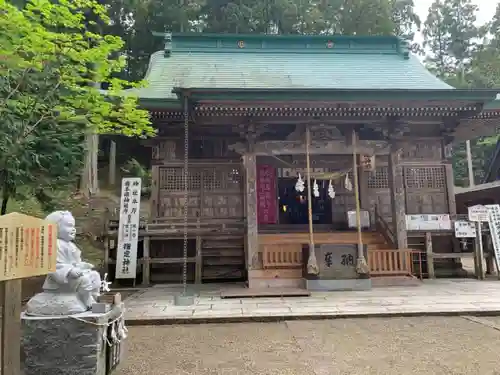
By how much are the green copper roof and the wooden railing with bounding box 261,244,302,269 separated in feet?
17.3

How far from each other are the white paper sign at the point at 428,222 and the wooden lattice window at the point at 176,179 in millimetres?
6430

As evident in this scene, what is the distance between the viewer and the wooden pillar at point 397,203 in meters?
9.98

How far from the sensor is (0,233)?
101 inches

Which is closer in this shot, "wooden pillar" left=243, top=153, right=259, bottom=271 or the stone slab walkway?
the stone slab walkway

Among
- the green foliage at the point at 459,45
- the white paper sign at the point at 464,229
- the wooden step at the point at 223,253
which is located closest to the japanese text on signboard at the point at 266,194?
the wooden step at the point at 223,253

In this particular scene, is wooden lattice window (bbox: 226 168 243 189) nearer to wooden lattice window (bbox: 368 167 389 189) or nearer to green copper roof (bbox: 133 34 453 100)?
green copper roof (bbox: 133 34 453 100)

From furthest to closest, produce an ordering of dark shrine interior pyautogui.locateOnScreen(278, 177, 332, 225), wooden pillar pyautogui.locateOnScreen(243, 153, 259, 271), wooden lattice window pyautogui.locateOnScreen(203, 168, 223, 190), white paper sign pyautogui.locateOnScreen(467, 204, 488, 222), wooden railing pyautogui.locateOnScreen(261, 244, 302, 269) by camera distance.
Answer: dark shrine interior pyautogui.locateOnScreen(278, 177, 332, 225), wooden lattice window pyautogui.locateOnScreen(203, 168, 223, 190), white paper sign pyautogui.locateOnScreen(467, 204, 488, 222), wooden pillar pyautogui.locateOnScreen(243, 153, 259, 271), wooden railing pyautogui.locateOnScreen(261, 244, 302, 269)

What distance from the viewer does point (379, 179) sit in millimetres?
12109

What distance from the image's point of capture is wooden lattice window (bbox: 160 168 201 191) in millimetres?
11422

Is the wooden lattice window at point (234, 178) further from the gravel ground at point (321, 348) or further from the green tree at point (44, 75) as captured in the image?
the gravel ground at point (321, 348)

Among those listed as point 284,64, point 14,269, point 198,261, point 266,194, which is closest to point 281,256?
point 198,261

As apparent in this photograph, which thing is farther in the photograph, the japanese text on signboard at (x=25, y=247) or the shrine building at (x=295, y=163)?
the shrine building at (x=295, y=163)

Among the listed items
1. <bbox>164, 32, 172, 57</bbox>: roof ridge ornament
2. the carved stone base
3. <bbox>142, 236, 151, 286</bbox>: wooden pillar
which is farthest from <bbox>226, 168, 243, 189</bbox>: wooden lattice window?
the carved stone base

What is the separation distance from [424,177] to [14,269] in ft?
38.7
